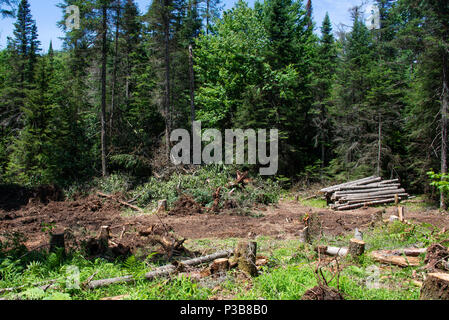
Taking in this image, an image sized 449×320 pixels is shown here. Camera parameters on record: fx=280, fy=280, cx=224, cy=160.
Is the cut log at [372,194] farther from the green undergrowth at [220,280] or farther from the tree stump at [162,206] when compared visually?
the tree stump at [162,206]

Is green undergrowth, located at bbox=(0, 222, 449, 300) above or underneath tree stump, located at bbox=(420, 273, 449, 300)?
underneath

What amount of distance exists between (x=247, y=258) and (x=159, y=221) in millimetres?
6615

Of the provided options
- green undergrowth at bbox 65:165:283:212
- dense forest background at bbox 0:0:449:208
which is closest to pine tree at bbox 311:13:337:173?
dense forest background at bbox 0:0:449:208

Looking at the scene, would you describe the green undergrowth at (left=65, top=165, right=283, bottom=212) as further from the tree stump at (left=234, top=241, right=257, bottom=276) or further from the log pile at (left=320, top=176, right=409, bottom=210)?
the tree stump at (left=234, top=241, right=257, bottom=276)

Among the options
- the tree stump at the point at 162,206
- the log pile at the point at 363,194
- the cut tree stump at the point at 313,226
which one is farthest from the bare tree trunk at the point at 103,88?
the cut tree stump at the point at 313,226

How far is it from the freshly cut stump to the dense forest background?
1240 cm

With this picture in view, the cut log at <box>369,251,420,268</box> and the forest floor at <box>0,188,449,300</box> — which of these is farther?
the cut log at <box>369,251,420,268</box>

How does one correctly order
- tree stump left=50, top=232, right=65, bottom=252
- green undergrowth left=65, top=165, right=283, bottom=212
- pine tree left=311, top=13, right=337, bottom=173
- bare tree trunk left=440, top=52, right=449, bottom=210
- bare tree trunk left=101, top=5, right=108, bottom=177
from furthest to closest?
pine tree left=311, top=13, right=337, bottom=173 < bare tree trunk left=101, top=5, right=108, bottom=177 < green undergrowth left=65, top=165, right=283, bottom=212 < bare tree trunk left=440, top=52, right=449, bottom=210 < tree stump left=50, top=232, right=65, bottom=252

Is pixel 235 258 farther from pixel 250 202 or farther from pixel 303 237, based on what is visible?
pixel 250 202

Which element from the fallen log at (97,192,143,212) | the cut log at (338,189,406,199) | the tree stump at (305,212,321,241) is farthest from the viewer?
the cut log at (338,189,406,199)

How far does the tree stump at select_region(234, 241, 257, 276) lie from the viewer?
4.76 meters

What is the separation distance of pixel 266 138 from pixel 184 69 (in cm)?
894

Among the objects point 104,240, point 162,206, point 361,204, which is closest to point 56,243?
point 104,240

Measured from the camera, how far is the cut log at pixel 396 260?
4.83 metres
